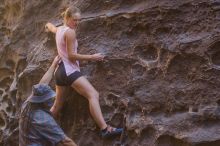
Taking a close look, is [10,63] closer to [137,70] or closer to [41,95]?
[41,95]

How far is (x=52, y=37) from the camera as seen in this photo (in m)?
5.94

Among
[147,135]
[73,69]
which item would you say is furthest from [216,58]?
[73,69]

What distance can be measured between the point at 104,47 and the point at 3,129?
6.18ft

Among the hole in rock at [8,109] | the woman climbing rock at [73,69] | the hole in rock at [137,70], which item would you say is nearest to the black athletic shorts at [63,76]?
the woman climbing rock at [73,69]

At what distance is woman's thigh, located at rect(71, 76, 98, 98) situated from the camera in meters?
5.21

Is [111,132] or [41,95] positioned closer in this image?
[41,95]

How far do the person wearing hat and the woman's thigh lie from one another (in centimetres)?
41

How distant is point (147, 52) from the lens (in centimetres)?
522

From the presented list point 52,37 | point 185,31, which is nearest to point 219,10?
point 185,31

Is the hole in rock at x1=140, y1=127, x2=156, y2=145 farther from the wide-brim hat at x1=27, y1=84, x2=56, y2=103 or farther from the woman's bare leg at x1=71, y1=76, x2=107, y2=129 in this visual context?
the wide-brim hat at x1=27, y1=84, x2=56, y2=103

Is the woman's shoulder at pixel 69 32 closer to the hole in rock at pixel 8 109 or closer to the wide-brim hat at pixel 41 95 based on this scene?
the wide-brim hat at pixel 41 95

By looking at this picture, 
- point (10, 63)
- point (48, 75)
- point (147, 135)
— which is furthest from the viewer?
point (10, 63)

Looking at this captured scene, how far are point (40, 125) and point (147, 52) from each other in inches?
53.9

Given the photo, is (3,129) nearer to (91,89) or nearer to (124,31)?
(91,89)
